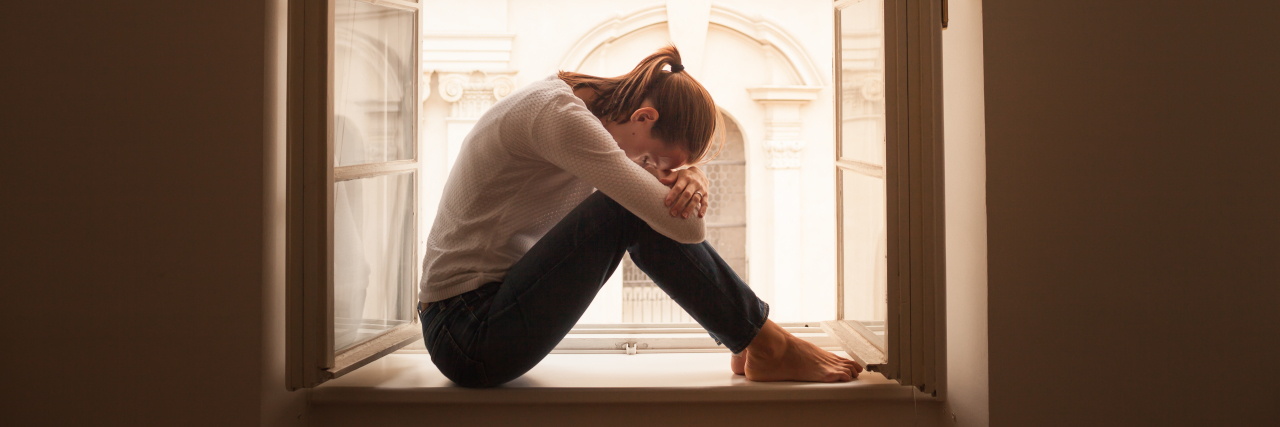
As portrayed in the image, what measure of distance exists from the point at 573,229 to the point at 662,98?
0.28 meters

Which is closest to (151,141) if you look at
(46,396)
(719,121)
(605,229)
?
(46,396)

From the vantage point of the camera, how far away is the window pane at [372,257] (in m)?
1.37

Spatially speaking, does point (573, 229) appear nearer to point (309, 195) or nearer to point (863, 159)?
point (309, 195)

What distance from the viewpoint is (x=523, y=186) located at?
4.62 ft

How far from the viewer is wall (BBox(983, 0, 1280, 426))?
3.97 feet

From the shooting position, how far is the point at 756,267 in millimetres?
6824

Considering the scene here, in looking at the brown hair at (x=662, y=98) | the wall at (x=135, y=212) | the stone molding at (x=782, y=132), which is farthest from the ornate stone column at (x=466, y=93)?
the wall at (x=135, y=212)

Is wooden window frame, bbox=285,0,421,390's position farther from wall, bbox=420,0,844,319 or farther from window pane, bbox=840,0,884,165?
wall, bbox=420,0,844,319

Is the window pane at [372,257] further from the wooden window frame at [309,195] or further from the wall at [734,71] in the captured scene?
the wall at [734,71]

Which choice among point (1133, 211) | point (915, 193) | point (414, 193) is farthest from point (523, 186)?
point (1133, 211)

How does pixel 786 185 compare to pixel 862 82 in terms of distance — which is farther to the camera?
pixel 786 185

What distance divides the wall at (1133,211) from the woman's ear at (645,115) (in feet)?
1.72

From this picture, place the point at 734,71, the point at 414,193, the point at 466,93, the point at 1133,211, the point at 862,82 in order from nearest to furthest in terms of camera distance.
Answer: the point at 1133,211, the point at 862,82, the point at 414,193, the point at 466,93, the point at 734,71

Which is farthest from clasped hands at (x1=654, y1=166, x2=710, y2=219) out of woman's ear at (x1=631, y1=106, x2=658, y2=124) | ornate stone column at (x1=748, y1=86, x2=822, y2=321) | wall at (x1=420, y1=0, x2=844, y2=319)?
ornate stone column at (x1=748, y1=86, x2=822, y2=321)
